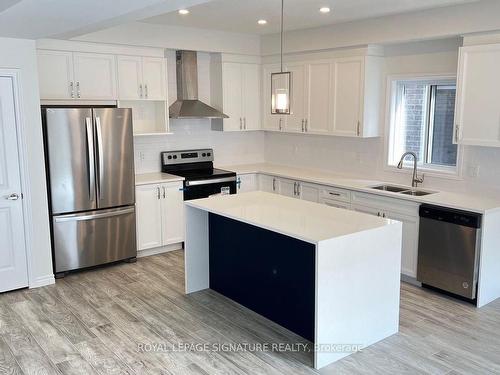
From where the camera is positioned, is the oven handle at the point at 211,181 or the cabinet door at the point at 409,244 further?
the oven handle at the point at 211,181

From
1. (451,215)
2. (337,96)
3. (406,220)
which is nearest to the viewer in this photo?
(451,215)

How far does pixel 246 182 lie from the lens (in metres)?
6.40

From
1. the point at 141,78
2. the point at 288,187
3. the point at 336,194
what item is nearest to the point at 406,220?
the point at 336,194

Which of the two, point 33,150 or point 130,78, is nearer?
point 33,150

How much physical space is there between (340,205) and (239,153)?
2.11 meters

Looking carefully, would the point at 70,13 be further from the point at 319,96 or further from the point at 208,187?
the point at 319,96

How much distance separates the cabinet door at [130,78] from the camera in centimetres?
539

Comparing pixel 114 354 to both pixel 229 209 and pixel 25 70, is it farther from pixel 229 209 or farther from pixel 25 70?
pixel 25 70

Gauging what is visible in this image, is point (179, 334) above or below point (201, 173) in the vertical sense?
below

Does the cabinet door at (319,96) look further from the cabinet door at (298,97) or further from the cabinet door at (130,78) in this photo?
the cabinet door at (130,78)

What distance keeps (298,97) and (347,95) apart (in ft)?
2.54

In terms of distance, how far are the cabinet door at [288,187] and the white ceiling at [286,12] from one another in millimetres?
1855

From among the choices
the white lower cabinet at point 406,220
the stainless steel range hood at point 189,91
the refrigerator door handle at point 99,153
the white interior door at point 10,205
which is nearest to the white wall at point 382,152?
the white lower cabinet at point 406,220

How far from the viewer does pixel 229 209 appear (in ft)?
13.0
